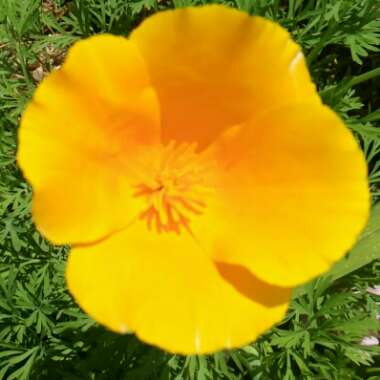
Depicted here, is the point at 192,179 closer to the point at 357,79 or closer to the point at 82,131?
the point at 82,131

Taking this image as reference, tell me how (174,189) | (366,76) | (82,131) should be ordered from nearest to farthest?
1. (82,131)
2. (174,189)
3. (366,76)

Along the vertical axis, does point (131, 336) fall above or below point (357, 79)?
below

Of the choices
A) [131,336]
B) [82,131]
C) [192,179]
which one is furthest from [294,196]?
[131,336]

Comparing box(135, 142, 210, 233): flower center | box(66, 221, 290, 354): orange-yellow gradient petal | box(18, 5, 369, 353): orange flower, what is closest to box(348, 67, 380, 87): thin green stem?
box(18, 5, 369, 353): orange flower

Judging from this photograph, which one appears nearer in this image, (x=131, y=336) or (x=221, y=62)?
(x=221, y=62)

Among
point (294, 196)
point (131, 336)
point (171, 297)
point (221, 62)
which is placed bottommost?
point (131, 336)

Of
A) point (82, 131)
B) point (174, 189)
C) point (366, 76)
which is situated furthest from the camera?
point (366, 76)

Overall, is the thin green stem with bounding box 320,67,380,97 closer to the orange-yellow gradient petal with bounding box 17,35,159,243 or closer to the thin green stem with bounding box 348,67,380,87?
the thin green stem with bounding box 348,67,380,87
